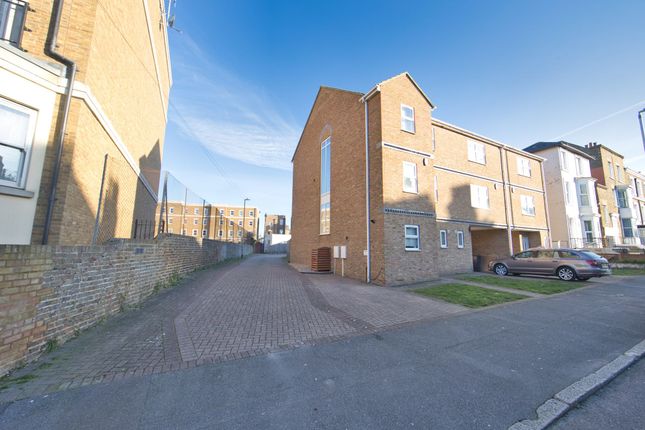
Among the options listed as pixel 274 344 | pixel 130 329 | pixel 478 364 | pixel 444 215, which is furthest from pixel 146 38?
pixel 444 215

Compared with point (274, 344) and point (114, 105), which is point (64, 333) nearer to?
point (274, 344)

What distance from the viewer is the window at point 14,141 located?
4824mm

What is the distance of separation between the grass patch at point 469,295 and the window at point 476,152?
10.6m

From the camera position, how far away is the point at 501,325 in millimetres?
5895

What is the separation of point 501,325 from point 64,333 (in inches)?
335

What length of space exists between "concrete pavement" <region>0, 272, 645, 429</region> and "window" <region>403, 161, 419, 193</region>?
316 inches

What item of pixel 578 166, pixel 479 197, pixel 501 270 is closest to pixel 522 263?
pixel 501 270

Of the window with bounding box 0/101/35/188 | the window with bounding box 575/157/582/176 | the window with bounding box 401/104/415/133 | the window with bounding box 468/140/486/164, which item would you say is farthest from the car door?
the window with bounding box 0/101/35/188

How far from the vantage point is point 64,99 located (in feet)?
18.5

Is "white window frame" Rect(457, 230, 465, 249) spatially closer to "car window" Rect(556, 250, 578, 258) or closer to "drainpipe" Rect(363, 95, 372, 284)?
"car window" Rect(556, 250, 578, 258)

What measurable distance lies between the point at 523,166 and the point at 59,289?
26.4 meters

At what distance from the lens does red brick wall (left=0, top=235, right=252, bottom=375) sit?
3514 millimetres

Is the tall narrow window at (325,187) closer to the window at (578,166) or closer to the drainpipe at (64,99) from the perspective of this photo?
the drainpipe at (64,99)

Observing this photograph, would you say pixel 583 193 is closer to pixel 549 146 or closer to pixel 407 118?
pixel 549 146
